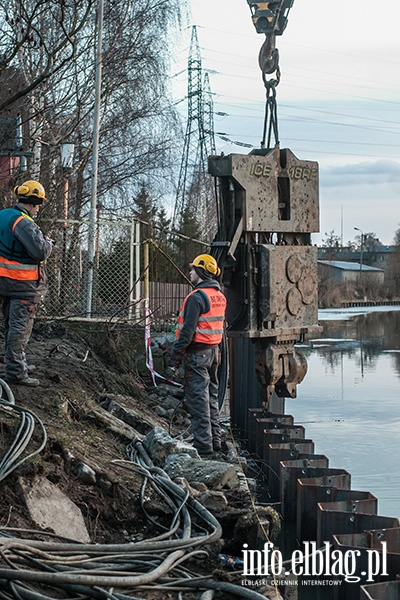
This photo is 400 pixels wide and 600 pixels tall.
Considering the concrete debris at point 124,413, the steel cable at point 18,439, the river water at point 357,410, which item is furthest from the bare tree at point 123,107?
the steel cable at point 18,439

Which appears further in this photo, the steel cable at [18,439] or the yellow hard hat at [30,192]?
the yellow hard hat at [30,192]

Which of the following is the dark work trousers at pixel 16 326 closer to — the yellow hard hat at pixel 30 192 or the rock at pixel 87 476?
the yellow hard hat at pixel 30 192

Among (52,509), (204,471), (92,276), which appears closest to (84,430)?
(204,471)

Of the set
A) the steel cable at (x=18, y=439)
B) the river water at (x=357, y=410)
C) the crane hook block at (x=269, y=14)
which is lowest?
the river water at (x=357, y=410)

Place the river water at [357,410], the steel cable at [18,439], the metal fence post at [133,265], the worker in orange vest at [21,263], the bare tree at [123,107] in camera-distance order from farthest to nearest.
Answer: the bare tree at [123,107] < the metal fence post at [133,265] < the river water at [357,410] < the worker in orange vest at [21,263] < the steel cable at [18,439]

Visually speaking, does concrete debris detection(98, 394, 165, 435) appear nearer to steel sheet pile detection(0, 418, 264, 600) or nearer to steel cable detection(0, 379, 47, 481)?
steel cable detection(0, 379, 47, 481)

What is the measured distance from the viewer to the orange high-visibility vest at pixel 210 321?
1061cm

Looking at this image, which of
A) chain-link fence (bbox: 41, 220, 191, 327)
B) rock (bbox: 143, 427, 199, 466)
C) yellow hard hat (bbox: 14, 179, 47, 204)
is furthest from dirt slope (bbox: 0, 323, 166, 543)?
yellow hard hat (bbox: 14, 179, 47, 204)

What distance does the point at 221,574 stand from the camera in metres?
6.52

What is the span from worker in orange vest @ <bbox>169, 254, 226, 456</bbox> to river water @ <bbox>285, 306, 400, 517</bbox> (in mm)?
2153

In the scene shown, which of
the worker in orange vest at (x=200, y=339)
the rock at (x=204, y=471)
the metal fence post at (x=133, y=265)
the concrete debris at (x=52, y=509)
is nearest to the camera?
the concrete debris at (x=52, y=509)

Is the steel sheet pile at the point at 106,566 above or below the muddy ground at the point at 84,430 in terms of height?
below

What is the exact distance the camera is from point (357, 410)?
18453mm

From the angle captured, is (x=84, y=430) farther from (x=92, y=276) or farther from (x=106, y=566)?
(x=92, y=276)
